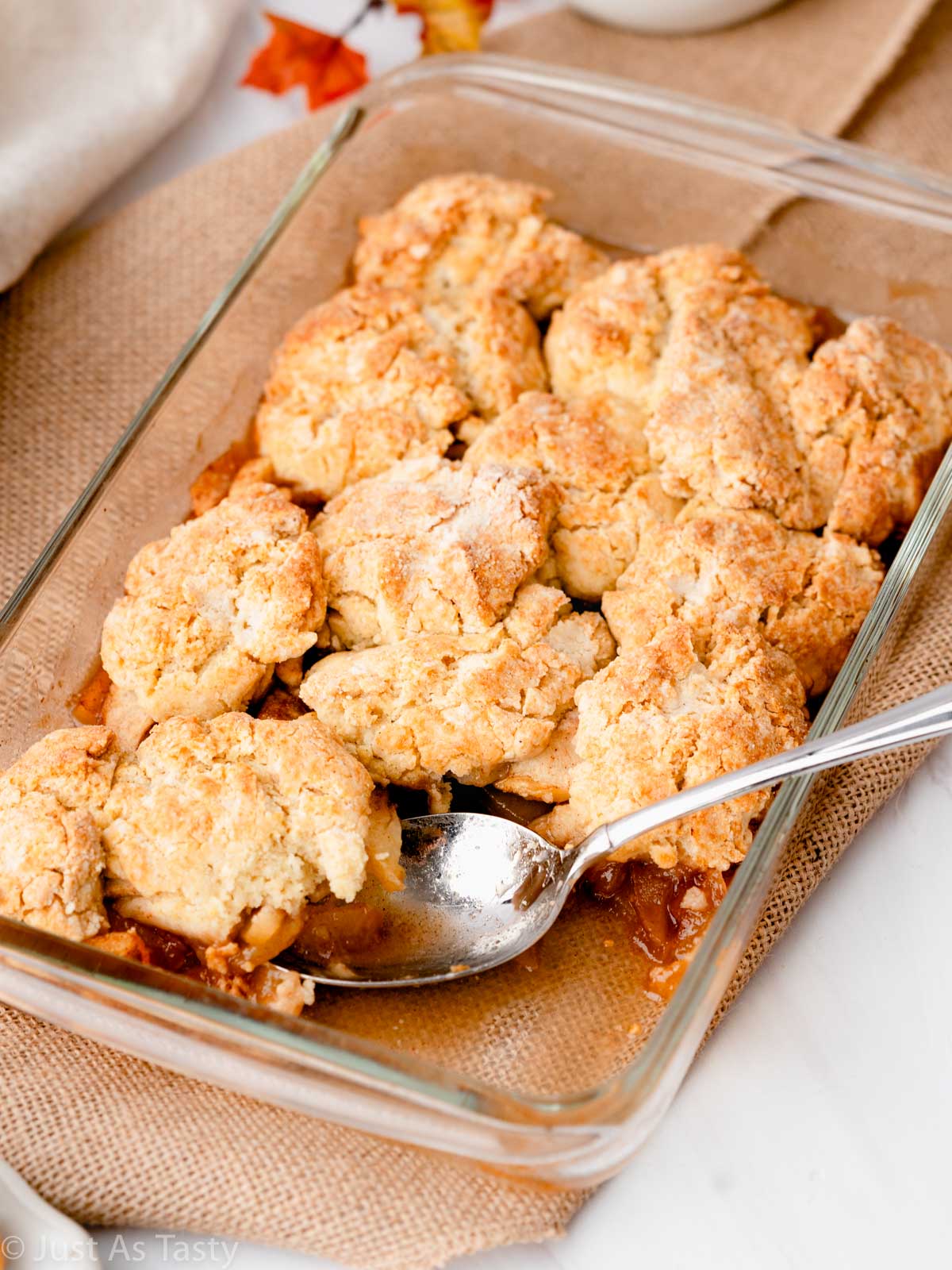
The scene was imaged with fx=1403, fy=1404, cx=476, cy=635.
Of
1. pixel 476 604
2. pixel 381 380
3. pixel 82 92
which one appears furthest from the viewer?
pixel 82 92

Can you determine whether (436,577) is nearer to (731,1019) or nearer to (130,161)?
(731,1019)

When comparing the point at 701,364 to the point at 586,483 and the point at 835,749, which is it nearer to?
the point at 586,483

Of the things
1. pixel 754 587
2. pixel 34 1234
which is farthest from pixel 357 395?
pixel 34 1234

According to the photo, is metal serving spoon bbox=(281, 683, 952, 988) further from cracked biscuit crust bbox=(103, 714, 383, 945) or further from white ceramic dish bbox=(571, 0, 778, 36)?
white ceramic dish bbox=(571, 0, 778, 36)

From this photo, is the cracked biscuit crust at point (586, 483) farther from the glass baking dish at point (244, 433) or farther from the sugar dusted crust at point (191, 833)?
the sugar dusted crust at point (191, 833)

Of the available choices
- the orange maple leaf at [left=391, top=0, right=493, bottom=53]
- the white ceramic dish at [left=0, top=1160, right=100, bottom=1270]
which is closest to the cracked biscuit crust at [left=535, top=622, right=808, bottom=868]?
the white ceramic dish at [left=0, top=1160, right=100, bottom=1270]

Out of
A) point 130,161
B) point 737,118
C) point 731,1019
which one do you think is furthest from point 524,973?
point 130,161
